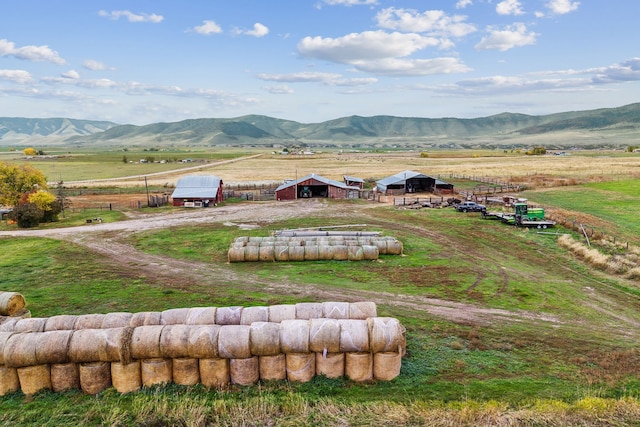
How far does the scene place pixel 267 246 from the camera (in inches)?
1141

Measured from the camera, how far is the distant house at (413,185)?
203 feet

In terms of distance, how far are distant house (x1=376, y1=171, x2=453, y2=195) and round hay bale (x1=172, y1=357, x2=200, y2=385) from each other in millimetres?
51377

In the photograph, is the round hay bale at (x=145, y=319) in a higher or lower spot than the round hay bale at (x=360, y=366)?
higher

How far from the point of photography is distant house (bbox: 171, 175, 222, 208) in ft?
174

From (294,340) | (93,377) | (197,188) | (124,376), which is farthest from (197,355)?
(197,188)

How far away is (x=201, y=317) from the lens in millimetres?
15641

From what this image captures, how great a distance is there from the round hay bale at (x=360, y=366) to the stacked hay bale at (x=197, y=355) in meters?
0.03

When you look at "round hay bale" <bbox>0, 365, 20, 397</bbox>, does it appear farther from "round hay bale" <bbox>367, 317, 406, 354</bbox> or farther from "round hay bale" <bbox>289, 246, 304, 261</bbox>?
"round hay bale" <bbox>289, 246, 304, 261</bbox>

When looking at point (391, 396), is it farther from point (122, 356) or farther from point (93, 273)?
point (93, 273)

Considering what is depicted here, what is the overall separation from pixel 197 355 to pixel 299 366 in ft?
11.0

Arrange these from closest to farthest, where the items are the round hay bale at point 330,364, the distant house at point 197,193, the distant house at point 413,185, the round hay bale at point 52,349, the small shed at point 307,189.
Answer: the round hay bale at point 52,349
the round hay bale at point 330,364
the distant house at point 197,193
the small shed at point 307,189
the distant house at point 413,185

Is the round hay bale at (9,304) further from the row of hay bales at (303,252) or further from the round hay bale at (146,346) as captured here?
the row of hay bales at (303,252)

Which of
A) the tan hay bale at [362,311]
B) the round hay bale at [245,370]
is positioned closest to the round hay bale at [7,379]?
the round hay bale at [245,370]

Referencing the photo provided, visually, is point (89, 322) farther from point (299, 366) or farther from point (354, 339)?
point (354, 339)
